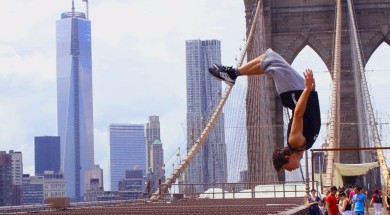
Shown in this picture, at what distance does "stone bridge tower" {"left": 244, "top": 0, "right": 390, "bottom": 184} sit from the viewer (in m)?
44.1

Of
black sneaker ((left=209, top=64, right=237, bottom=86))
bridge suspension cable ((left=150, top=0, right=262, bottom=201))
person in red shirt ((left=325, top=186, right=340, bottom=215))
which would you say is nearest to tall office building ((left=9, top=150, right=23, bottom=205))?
bridge suspension cable ((left=150, top=0, right=262, bottom=201))

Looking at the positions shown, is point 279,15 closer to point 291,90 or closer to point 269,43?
point 269,43

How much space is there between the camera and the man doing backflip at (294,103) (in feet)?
22.6

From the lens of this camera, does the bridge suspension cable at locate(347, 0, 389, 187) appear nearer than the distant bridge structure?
Yes

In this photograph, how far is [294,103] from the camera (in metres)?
7.07

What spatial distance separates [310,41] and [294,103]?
3959 centimetres

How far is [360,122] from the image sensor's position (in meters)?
42.6

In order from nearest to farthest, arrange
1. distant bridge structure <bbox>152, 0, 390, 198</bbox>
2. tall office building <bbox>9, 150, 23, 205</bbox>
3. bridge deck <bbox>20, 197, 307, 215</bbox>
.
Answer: bridge deck <bbox>20, 197, 307, 215</bbox> < distant bridge structure <bbox>152, 0, 390, 198</bbox> < tall office building <bbox>9, 150, 23, 205</bbox>

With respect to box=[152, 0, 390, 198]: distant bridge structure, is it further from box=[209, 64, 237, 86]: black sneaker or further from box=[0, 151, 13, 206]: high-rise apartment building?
box=[0, 151, 13, 206]: high-rise apartment building

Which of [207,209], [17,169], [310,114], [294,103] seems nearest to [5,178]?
[17,169]

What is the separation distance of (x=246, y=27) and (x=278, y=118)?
5.21 m

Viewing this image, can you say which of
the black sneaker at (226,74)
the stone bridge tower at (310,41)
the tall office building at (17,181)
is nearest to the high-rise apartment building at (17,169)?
the tall office building at (17,181)

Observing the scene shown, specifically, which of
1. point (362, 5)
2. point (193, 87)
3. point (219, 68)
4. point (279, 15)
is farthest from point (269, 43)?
point (193, 87)

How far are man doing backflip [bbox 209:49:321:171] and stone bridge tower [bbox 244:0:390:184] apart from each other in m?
36.3
